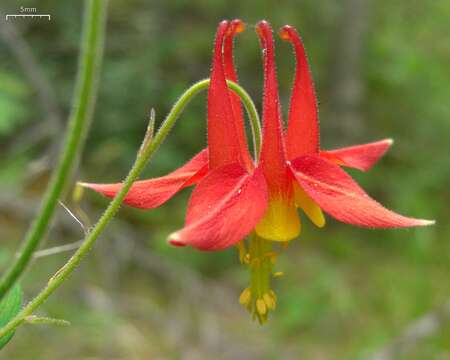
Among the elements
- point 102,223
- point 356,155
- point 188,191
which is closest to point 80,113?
point 102,223

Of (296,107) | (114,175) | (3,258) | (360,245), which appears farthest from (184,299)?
(296,107)

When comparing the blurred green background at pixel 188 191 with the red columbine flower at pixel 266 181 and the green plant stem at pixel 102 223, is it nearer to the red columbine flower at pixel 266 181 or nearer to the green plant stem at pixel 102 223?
the red columbine flower at pixel 266 181

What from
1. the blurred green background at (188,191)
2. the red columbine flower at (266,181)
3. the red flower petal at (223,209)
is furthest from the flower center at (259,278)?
the blurred green background at (188,191)

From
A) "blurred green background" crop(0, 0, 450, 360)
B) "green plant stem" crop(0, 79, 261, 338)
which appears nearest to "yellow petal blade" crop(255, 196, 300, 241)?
Result: "green plant stem" crop(0, 79, 261, 338)

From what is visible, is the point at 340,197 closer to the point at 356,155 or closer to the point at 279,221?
the point at 279,221

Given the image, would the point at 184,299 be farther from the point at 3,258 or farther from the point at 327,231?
the point at 3,258
